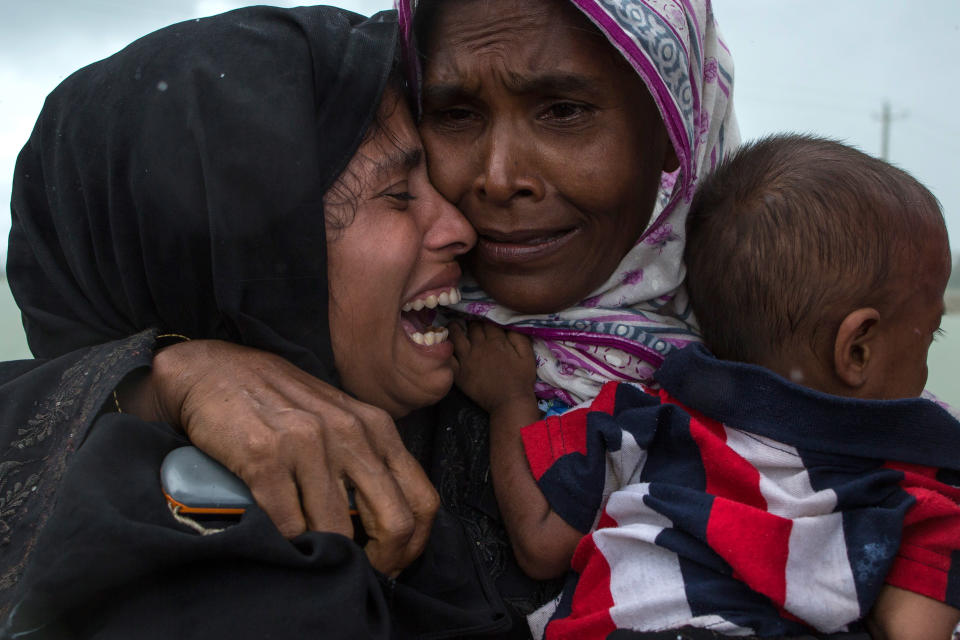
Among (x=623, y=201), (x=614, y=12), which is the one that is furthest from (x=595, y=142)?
(x=614, y=12)

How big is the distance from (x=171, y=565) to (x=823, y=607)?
1100mm

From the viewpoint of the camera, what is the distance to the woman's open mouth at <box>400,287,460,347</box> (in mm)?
1908

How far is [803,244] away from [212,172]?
1169 mm

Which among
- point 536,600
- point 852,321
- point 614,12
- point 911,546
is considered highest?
point 614,12

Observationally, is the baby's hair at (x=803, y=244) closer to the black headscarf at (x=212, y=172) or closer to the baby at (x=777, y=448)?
the baby at (x=777, y=448)

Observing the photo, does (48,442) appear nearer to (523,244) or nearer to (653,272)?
(523,244)

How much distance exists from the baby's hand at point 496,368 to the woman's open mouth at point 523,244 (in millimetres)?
229

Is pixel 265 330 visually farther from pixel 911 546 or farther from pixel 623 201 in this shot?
pixel 911 546

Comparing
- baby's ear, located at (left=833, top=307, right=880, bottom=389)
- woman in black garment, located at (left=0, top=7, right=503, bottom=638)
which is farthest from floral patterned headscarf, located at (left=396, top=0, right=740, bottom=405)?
baby's ear, located at (left=833, top=307, right=880, bottom=389)

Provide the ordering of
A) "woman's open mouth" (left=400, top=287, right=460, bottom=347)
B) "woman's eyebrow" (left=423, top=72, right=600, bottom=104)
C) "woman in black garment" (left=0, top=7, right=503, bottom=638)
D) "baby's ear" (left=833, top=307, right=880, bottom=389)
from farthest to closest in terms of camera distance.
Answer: "woman's open mouth" (left=400, top=287, right=460, bottom=347) → "woman's eyebrow" (left=423, top=72, right=600, bottom=104) → "baby's ear" (left=833, top=307, right=880, bottom=389) → "woman in black garment" (left=0, top=7, right=503, bottom=638)

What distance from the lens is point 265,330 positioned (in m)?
1.67

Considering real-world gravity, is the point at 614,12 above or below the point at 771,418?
above

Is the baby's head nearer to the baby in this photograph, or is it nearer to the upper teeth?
the baby

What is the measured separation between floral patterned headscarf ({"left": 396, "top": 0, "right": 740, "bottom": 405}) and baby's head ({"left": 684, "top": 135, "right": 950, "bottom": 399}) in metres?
0.23
